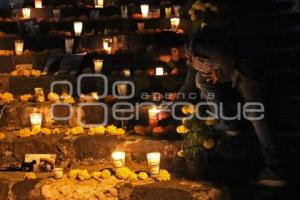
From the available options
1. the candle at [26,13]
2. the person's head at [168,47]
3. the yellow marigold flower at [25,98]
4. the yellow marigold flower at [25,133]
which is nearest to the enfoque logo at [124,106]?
the yellow marigold flower at [25,98]

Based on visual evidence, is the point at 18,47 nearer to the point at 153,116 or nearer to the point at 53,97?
the point at 53,97

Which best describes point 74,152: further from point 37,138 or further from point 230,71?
point 230,71

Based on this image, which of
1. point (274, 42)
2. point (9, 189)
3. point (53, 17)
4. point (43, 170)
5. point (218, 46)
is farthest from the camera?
point (53, 17)

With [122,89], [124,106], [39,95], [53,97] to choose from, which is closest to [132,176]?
[124,106]

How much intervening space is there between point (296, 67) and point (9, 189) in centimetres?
400

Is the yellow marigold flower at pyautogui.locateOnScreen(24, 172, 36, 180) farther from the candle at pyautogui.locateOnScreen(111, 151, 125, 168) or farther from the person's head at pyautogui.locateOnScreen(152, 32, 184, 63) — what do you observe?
the person's head at pyautogui.locateOnScreen(152, 32, 184, 63)

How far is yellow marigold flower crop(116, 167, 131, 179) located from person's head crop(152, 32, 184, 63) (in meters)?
2.73

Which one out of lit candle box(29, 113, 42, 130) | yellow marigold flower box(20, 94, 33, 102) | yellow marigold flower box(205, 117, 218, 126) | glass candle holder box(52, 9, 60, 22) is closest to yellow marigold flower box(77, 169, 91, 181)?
lit candle box(29, 113, 42, 130)

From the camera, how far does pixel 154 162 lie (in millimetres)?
6309

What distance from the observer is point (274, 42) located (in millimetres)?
7715

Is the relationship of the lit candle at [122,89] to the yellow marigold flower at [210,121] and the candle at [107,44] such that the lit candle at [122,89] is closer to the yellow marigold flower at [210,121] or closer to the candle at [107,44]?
the candle at [107,44]

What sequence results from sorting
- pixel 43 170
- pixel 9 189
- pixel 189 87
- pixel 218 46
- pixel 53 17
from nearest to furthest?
pixel 218 46, pixel 9 189, pixel 43 170, pixel 189 87, pixel 53 17

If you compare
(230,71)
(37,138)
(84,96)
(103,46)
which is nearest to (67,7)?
(103,46)

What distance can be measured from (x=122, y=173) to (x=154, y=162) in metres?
0.39
